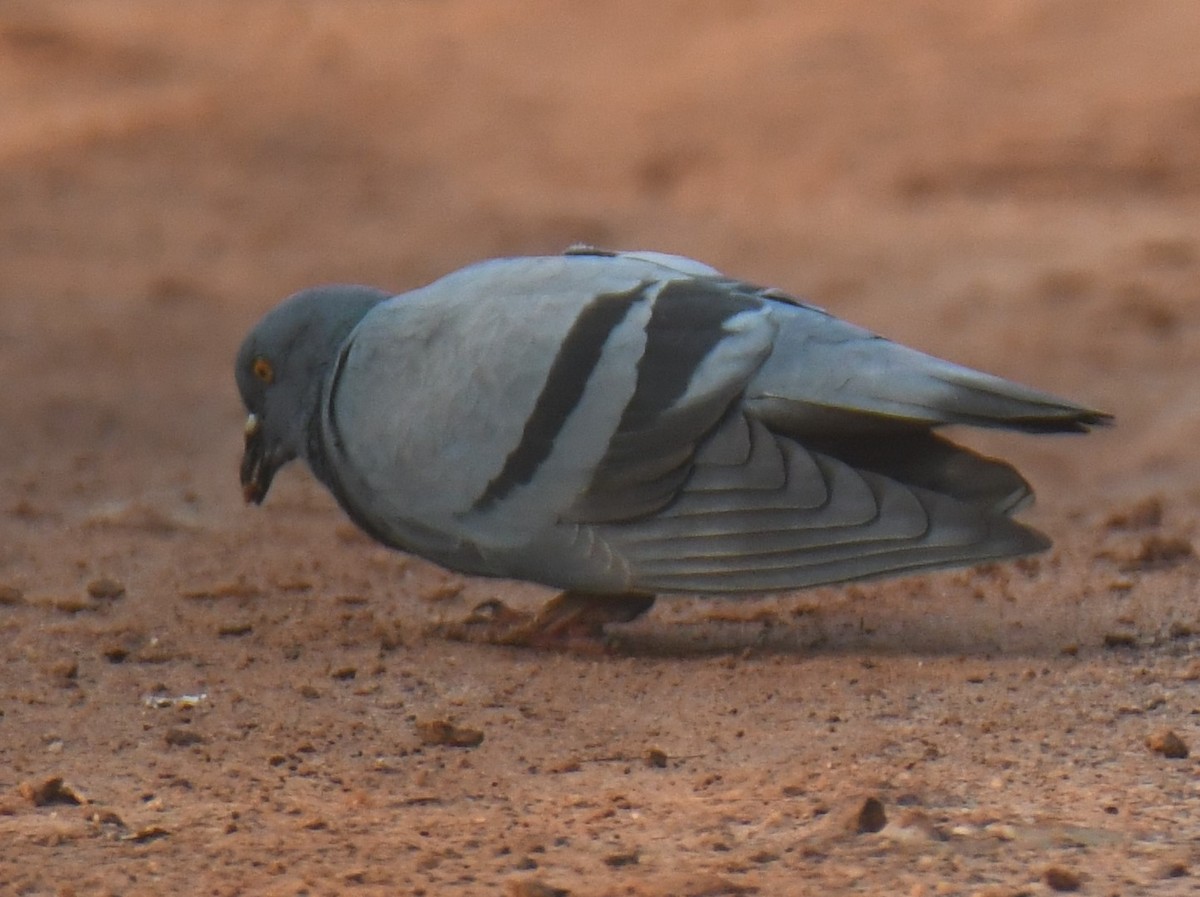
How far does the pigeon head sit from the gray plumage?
0.28 m

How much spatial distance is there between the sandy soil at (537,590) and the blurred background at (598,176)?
4 cm

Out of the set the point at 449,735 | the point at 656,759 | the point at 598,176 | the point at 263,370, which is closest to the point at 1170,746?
the point at 656,759

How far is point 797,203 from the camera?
10984 millimetres

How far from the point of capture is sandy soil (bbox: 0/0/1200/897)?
318cm

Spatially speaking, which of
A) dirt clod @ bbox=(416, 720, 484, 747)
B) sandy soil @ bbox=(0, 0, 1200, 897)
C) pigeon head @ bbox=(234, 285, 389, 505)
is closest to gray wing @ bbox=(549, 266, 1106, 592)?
sandy soil @ bbox=(0, 0, 1200, 897)

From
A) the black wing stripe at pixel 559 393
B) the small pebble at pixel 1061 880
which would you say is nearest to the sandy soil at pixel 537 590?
the small pebble at pixel 1061 880

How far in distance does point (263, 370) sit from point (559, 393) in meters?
0.87

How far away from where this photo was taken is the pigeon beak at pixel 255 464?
4809 millimetres

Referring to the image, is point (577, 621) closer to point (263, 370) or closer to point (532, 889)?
point (263, 370)

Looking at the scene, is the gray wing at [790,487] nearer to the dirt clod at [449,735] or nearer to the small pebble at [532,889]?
the dirt clod at [449,735]

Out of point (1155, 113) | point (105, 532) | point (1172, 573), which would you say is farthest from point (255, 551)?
point (1155, 113)

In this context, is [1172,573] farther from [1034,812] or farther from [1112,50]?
[1112,50]

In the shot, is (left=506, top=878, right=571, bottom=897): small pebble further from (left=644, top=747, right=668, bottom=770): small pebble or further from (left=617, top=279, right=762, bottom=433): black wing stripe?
(left=617, top=279, right=762, bottom=433): black wing stripe

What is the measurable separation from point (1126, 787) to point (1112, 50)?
31.3 feet
